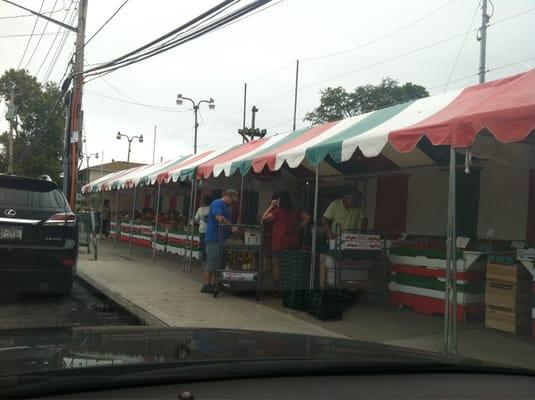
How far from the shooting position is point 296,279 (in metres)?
8.26

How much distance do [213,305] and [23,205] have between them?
2951mm

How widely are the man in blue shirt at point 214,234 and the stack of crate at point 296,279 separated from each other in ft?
3.70

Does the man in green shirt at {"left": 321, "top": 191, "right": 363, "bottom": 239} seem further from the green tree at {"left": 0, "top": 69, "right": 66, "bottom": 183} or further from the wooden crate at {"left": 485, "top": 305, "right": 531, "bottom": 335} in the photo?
the green tree at {"left": 0, "top": 69, "right": 66, "bottom": 183}

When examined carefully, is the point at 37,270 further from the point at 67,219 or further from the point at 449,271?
the point at 449,271

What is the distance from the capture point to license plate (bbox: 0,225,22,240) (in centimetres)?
698

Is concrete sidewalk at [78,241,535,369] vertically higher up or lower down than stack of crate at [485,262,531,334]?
lower down

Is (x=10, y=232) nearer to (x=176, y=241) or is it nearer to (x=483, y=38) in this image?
(x=176, y=241)

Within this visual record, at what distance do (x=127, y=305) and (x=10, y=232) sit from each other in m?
1.89

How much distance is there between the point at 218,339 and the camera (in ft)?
9.33

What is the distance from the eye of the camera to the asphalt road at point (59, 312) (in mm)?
6684

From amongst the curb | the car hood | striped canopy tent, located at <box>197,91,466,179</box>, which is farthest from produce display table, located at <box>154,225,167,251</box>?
the car hood

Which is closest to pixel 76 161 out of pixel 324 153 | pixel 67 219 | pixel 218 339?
pixel 67 219

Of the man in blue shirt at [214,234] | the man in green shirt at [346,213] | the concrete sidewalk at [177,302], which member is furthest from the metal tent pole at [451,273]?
the man in blue shirt at [214,234]

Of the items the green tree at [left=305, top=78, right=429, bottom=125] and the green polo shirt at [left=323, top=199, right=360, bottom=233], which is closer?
the green polo shirt at [left=323, top=199, right=360, bottom=233]
